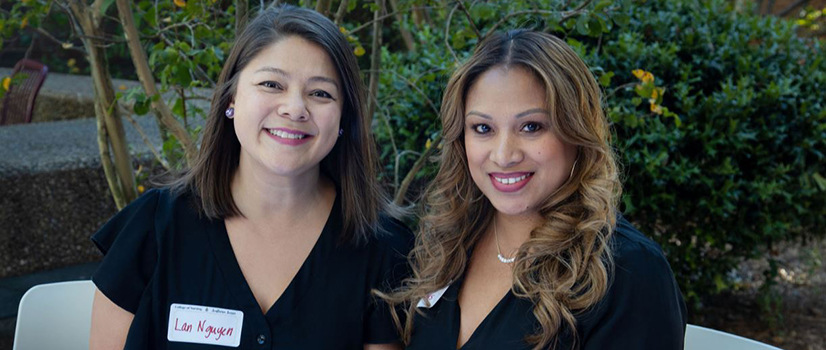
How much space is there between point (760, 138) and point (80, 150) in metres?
3.04

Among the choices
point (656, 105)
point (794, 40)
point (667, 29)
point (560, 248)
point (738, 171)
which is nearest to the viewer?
point (560, 248)

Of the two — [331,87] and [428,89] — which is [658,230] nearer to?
[428,89]

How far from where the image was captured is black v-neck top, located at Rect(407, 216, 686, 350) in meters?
1.75

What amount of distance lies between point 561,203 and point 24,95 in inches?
209

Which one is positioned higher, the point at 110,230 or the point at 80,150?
the point at 110,230

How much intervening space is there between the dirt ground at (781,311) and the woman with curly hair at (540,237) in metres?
2.40

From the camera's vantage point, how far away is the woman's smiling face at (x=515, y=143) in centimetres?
188

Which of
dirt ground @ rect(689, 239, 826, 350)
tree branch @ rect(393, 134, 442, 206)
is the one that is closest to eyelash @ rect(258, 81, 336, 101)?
tree branch @ rect(393, 134, 442, 206)

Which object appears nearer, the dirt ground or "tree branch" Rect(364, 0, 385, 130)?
"tree branch" Rect(364, 0, 385, 130)

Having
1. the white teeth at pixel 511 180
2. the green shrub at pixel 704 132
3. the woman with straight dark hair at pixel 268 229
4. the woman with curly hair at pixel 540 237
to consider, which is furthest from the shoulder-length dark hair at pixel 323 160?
the green shrub at pixel 704 132

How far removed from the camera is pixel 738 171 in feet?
11.3

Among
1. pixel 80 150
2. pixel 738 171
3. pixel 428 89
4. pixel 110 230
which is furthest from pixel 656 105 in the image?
pixel 80 150

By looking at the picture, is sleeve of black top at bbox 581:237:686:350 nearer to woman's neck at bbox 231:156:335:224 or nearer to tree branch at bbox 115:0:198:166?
woman's neck at bbox 231:156:335:224

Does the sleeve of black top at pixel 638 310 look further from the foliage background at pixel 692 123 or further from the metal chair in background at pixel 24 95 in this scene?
the metal chair in background at pixel 24 95
